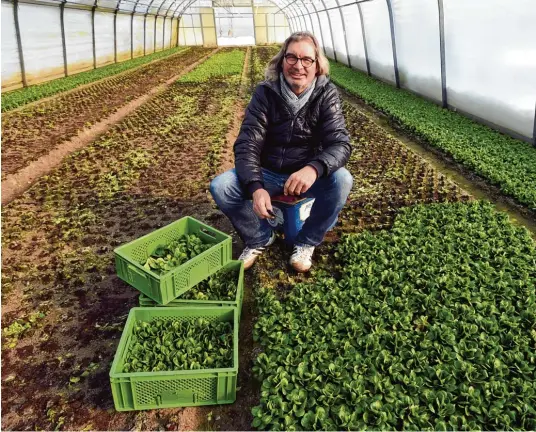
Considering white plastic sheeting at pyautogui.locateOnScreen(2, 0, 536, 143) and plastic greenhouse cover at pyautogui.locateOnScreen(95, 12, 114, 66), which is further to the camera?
plastic greenhouse cover at pyautogui.locateOnScreen(95, 12, 114, 66)

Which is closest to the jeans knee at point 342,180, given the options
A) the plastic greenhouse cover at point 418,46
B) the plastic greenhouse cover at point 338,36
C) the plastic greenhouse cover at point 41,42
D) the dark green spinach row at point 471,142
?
the dark green spinach row at point 471,142

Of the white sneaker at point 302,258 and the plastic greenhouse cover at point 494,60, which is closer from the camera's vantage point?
the white sneaker at point 302,258

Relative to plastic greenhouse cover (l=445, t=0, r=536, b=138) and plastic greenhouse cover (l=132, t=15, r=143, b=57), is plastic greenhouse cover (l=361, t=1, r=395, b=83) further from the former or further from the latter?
plastic greenhouse cover (l=132, t=15, r=143, b=57)

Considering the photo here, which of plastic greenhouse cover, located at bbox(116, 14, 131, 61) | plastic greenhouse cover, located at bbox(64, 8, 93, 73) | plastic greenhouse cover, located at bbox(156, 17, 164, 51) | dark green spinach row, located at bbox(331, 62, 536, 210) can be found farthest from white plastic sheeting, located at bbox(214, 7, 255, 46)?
dark green spinach row, located at bbox(331, 62, 536, 210)

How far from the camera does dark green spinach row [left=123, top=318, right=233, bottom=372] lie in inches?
110

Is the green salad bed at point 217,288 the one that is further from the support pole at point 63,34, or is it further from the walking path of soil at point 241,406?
the support pole at point 63,34

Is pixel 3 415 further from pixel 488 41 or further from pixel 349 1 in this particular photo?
pixel 349 1

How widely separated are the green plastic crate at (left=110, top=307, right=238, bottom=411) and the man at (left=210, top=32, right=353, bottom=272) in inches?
59.0

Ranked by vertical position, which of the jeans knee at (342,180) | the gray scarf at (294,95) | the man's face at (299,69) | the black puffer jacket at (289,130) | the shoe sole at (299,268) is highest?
the man's face at (299,69)

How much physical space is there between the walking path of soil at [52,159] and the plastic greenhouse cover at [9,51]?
5.06 meters

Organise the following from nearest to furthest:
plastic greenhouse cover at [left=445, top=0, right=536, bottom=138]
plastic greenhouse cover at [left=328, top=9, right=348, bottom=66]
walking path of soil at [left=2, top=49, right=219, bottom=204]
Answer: walking path of soil at [left=2, top=49, right=219, bottom=204] < plastic greenhouse cover at [left=445, top=0, right=536, bottom=138] < plastic greenhouse cover at [left=328, top=9, right=348, bottom=66]

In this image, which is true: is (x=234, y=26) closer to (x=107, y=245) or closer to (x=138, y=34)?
(x=138, y=34)

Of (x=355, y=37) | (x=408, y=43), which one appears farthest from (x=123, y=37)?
(x=408, y=43)

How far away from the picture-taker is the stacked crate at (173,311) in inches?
104
